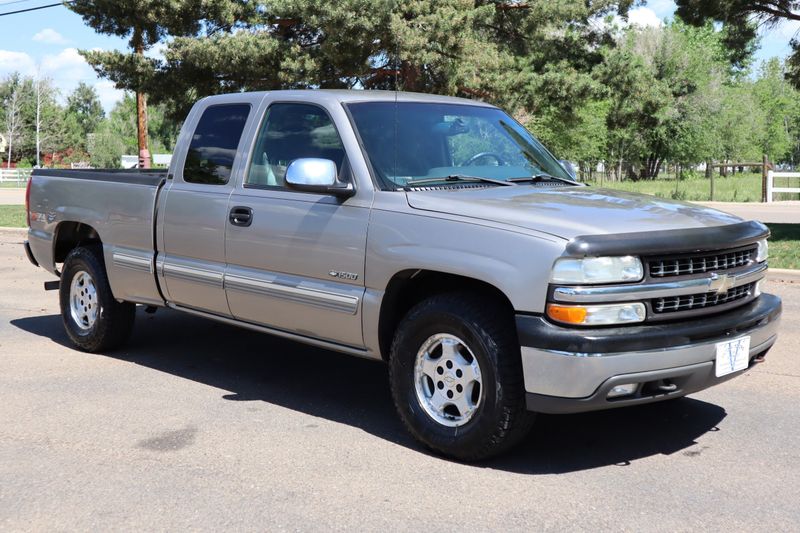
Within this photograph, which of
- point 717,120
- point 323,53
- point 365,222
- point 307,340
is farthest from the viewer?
point 717,120

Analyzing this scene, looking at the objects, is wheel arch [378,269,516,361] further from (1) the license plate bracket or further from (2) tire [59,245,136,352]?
(2) tire [59,245,136,352]

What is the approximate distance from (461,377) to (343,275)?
948 mm

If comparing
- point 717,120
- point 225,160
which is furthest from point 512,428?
point 717,120

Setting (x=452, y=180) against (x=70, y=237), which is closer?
(x=452, y=180)

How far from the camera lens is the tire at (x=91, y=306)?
22.5ft

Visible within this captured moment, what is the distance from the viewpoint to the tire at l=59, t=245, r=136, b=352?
685 centimetres

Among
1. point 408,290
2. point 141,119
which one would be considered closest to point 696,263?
point 408,290

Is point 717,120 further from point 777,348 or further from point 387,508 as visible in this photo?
point 387,508

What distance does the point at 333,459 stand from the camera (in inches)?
180

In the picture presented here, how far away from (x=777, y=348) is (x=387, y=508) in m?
4.55

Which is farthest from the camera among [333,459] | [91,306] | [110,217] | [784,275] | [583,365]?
[784,275]

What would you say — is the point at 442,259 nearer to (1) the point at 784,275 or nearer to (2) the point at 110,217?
(2) the point at 110,217

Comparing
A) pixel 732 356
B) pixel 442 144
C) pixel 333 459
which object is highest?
pixel 442 144

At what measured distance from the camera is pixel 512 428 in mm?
4285
